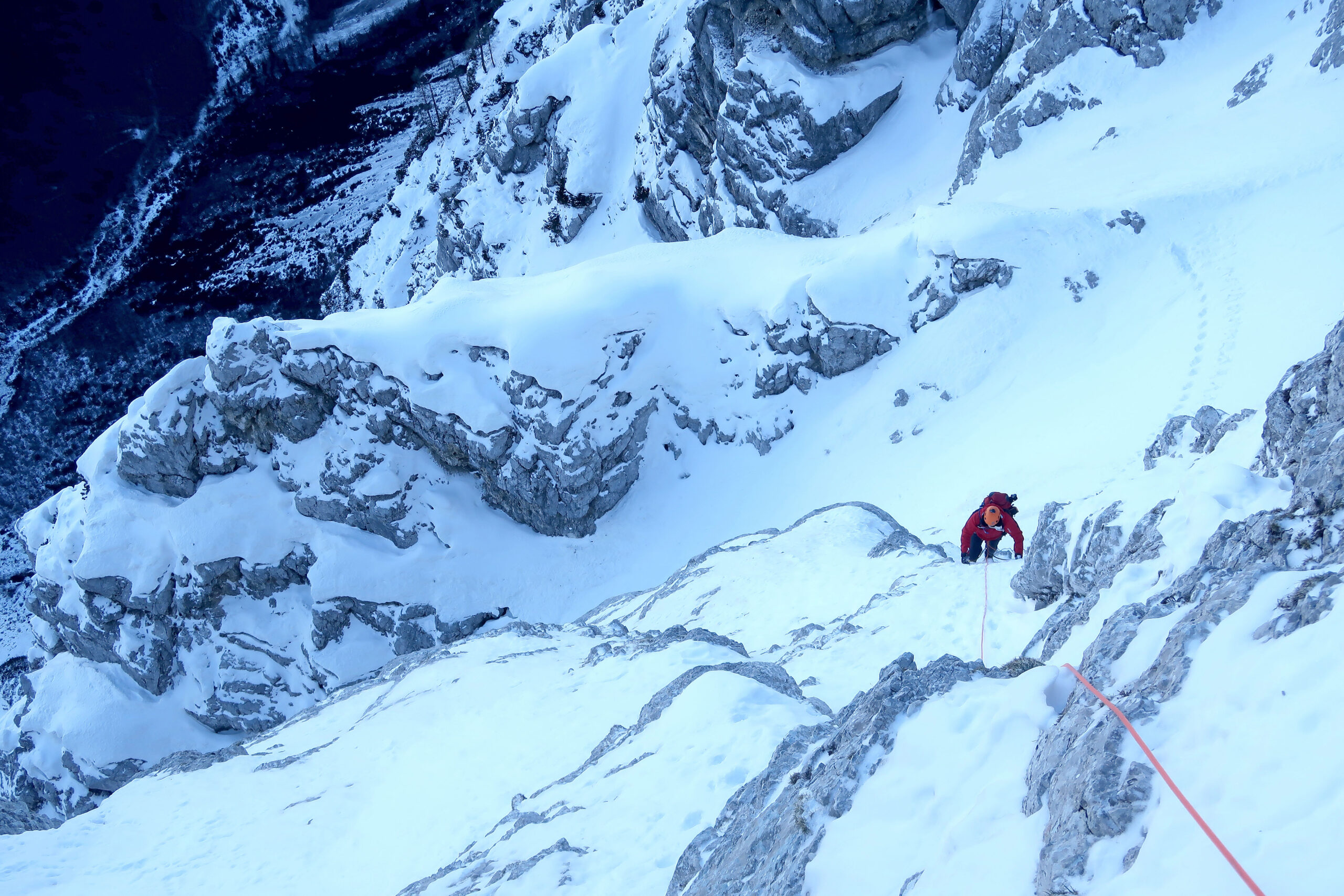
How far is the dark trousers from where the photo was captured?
46.7ft

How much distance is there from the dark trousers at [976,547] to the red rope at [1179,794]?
8477 millimetres

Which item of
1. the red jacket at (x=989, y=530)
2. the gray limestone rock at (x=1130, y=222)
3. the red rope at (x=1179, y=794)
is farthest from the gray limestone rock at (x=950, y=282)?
the red rope at (x=1179, y=794)

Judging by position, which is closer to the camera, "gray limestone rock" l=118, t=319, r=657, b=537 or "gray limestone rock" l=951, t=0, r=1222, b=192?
"gray limestone rock" l=951, t=0, r=1222, b=192

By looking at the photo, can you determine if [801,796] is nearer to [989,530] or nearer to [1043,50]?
[989,530]

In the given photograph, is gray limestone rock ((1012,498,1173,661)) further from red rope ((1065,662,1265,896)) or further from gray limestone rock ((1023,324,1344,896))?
red rope ((1065,662,1265,896))

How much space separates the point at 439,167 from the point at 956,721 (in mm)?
58333

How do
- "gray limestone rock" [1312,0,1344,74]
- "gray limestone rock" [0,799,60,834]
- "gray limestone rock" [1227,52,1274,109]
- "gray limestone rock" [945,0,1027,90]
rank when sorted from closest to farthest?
"gray limestone rock" [1312,0,1344,74] → "gray limestone rock" [1227,52,1274,109] → "gray limestone rock" [0,799,60,834] → "gray limestone rock" [945,0,1027,90]

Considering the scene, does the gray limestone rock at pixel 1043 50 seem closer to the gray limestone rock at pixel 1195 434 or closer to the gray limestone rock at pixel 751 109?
the gray limestone rock at pixel 751 109

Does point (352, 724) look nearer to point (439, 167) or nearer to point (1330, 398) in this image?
point (1330, 398)

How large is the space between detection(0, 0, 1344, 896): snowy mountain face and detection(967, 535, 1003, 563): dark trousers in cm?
68

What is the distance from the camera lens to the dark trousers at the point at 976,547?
46.7 ft

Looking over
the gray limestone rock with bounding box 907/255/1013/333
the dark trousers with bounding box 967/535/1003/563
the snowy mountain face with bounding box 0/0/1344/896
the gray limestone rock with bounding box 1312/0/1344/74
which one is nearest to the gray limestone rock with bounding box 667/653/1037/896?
the snowy mountain face with bounding box 0/0/1344/896

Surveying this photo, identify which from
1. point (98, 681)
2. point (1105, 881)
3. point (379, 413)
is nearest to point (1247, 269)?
point (1105, 881)

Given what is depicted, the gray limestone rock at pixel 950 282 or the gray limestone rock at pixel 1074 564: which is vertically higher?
the gray limestone rock at pixel 1074 564
